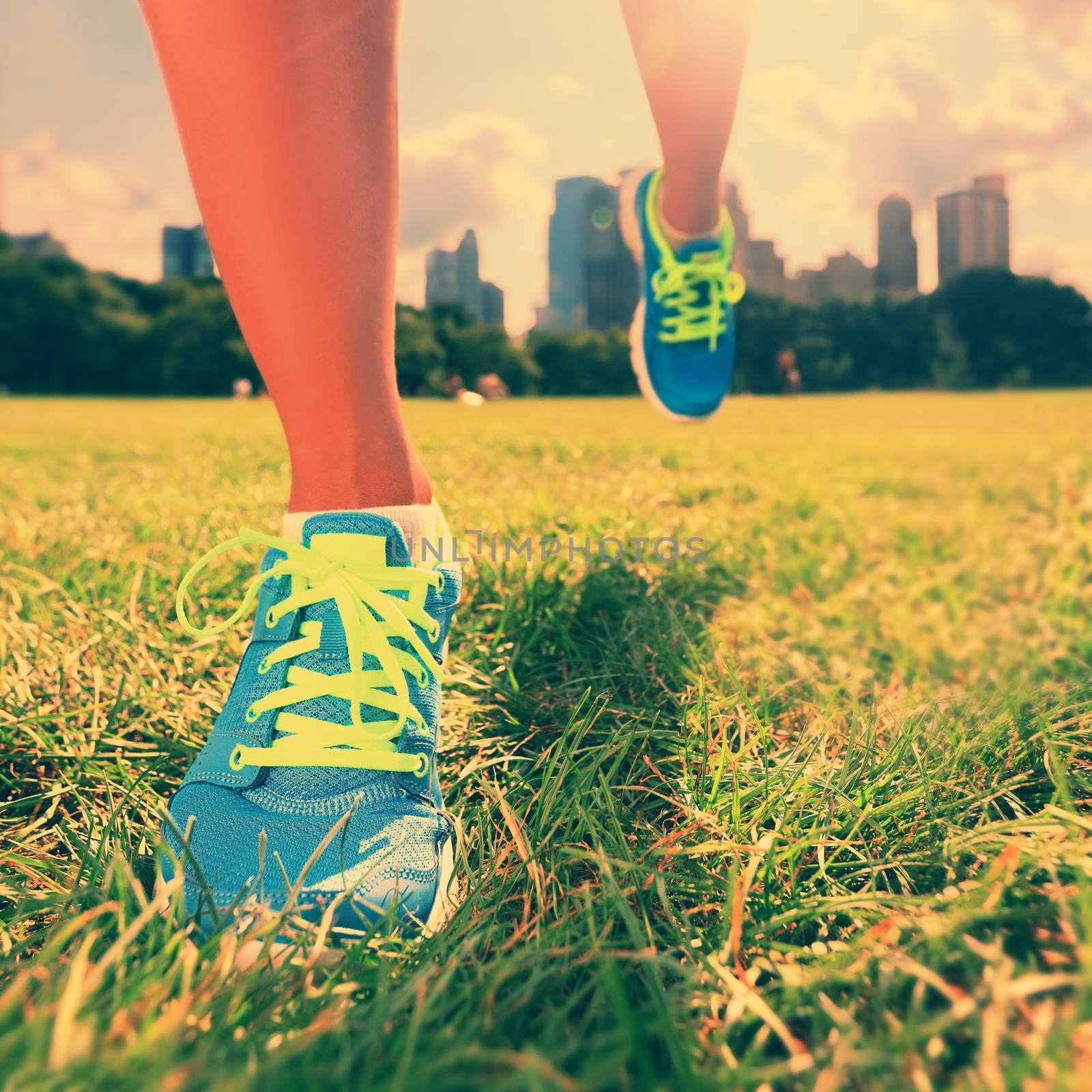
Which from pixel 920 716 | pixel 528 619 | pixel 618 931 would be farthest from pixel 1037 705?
pixel 528 619

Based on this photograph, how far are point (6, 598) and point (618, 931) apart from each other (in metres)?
1.36

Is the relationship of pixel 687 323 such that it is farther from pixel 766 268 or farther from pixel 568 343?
pixel 766 268

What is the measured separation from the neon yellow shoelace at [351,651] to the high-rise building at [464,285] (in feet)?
114

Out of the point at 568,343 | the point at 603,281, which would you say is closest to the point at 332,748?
the point at 568,343

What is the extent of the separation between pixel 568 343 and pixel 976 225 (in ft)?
89.3

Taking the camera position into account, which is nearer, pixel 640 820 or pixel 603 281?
pixel 640 820

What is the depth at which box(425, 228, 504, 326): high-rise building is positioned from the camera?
37469 mm

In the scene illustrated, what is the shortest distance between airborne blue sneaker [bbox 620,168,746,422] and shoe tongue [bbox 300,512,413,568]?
154 centimetres

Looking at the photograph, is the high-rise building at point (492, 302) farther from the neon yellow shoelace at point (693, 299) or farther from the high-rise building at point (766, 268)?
the neon yellow shoelace at point (693, 299)

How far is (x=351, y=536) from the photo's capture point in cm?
104

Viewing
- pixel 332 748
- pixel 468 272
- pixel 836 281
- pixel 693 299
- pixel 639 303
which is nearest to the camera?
pixel 332 748

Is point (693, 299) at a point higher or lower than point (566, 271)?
lower

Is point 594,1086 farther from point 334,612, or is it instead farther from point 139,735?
point 139,735

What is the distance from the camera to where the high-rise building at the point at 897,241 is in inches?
2297
